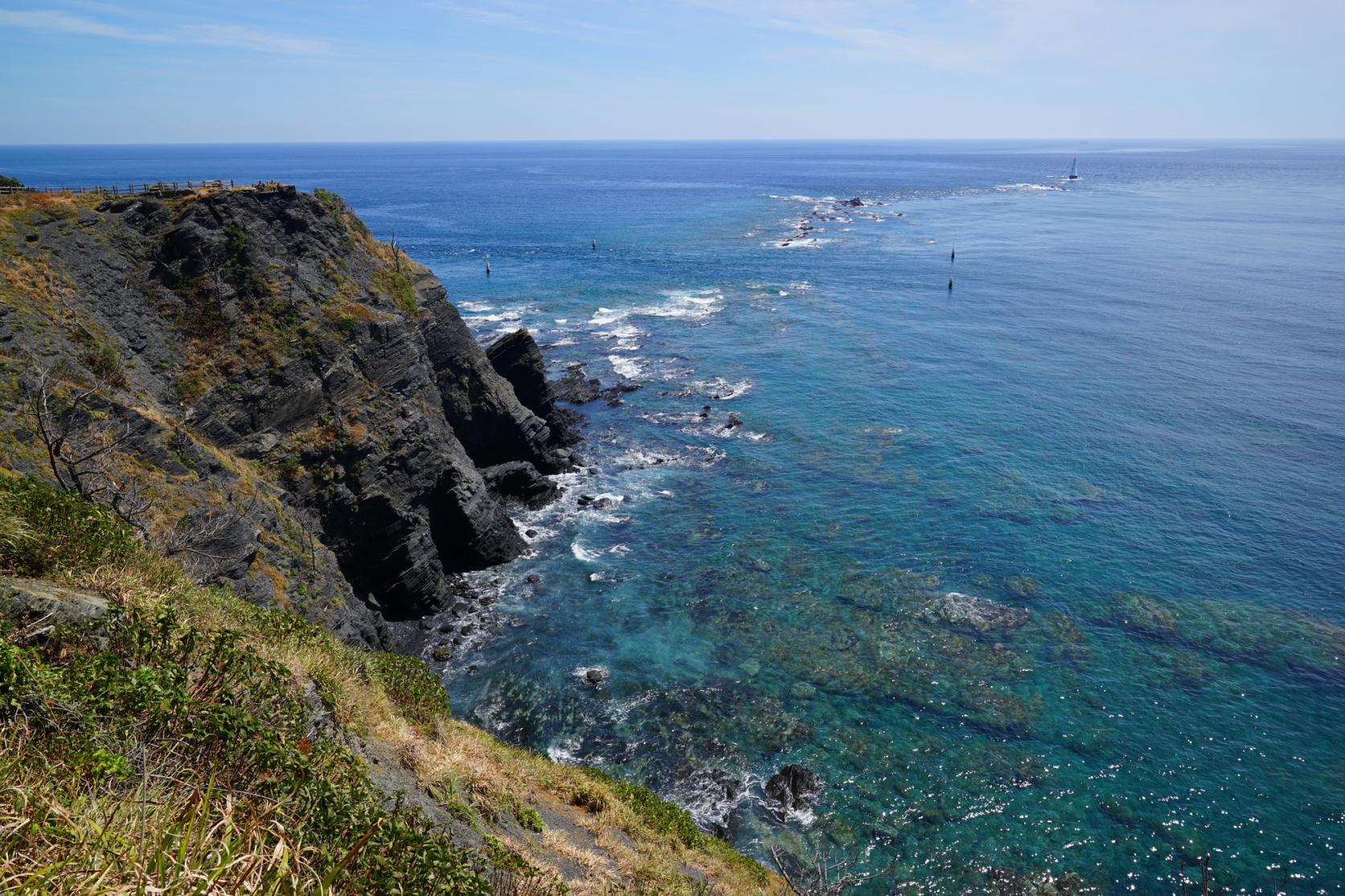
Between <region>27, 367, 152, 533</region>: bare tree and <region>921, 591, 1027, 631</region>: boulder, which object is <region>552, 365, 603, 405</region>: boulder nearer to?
<region>921, 591, 1027, 631</region>: boulder

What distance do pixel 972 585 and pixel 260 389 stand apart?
3825 centimetres

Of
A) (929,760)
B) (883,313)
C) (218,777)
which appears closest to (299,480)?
(218,777)

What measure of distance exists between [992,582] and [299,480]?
120 ft

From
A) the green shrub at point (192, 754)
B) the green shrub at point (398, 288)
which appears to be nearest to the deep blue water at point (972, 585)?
the green shrub at point (398, 288)

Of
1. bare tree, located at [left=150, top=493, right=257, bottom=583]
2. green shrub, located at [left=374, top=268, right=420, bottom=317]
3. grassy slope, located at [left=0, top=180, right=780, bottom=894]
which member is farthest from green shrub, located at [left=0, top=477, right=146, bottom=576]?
green shrub, located at [left=374, top=268, right=420, bottom=317]

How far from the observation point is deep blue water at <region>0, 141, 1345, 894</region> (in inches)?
1050

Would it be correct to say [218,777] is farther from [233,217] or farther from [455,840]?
[233,217]

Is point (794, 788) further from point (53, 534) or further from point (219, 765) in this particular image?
point (53, 534)

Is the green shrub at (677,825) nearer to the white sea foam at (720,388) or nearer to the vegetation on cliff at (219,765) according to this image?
the vegetation on cliff at (219,765)

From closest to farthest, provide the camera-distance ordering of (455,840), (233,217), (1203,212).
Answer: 1. (455,840)
2. (233,217)
3. (1203,212)

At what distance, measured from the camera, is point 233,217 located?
3772 cm

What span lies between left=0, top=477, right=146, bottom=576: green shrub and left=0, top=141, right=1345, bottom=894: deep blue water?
63.4 feet

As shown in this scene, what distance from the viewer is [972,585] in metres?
38.9

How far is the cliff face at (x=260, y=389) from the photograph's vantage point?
2673cm
